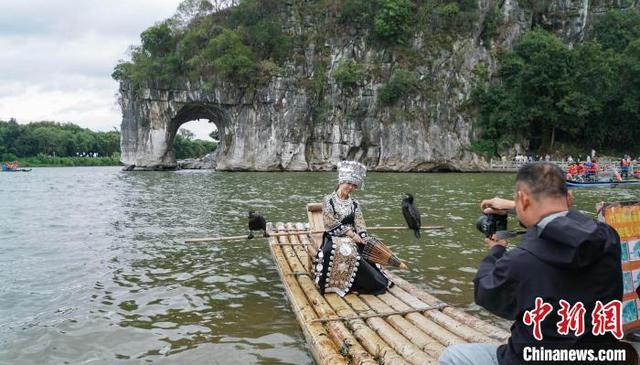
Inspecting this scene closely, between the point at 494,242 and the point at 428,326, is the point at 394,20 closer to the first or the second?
the point at 428,326

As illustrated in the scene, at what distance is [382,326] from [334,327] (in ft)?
1.57

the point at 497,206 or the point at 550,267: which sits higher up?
the point at 497,206

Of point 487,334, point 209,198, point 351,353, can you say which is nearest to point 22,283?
point 351,353

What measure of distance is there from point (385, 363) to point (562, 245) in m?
2.21

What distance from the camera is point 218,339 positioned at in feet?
17.8

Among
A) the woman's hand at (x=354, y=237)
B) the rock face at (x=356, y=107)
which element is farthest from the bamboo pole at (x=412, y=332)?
the rock face at (x=356, y=107)

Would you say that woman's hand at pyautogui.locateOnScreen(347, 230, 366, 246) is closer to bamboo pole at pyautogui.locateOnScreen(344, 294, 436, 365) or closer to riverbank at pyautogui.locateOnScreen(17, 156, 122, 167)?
bamboo pole at pyautogui.locateOnScreen(344, 294, 436, 365)

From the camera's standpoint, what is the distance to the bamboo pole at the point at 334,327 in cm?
405

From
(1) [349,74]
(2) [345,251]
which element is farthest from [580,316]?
(1) [349,74]

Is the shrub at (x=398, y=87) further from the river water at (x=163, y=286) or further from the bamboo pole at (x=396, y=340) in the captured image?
the bamboo pole at (x=396, y=340)

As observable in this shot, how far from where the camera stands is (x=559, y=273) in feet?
7.07

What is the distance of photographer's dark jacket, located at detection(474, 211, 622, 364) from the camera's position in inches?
81.9

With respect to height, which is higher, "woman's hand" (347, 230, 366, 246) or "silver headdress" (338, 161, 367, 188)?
"silver headdress" (338, 161, 367, 188)

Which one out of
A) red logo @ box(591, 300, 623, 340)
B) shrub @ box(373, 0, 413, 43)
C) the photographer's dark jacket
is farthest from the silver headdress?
shrub @ box(373, 0, 413, 43)
